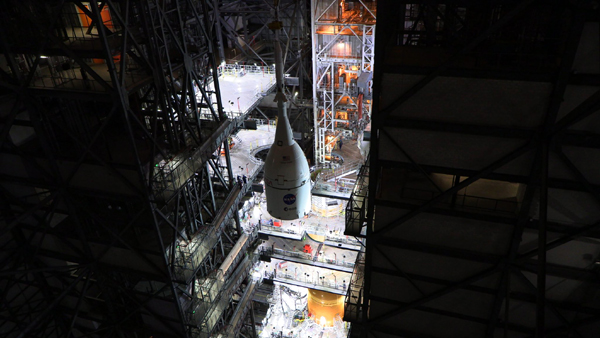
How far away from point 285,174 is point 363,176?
2735mm

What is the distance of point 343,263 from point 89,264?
13.3m

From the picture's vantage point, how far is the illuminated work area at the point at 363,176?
9.02 m

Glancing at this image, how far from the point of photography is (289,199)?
50.7ft

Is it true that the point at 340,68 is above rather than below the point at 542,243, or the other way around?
below

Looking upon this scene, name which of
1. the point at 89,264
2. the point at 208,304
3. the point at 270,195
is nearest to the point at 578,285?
the point at 270,195

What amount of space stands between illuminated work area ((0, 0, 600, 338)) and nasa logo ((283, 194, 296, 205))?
0.16 meters

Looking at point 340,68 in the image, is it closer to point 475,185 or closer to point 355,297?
point 475,185

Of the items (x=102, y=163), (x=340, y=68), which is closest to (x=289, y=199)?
(x=102, y=163)

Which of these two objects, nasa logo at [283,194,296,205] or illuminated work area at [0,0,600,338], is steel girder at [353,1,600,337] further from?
nasa logo at [283,194,296,205]

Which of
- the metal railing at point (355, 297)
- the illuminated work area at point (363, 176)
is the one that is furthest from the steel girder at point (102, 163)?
the metal railing at point (355, 297)

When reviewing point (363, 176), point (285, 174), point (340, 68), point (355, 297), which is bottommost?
point (355, 297)

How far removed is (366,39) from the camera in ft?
79.9

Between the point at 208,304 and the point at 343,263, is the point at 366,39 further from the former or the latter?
the point at 208,304

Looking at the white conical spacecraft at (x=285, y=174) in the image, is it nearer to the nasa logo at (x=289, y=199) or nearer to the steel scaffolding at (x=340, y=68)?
the nasa logo at (x=289, y=199)
